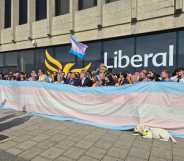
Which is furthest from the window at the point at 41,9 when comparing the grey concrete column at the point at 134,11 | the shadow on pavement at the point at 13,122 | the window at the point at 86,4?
the shadow on pavement at the point at 13,122

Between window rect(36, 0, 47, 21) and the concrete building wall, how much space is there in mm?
343

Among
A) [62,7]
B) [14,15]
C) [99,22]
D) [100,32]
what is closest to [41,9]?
[62,7]

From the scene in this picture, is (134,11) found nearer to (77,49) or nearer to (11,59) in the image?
(77,49)

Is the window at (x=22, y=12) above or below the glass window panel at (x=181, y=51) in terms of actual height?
above

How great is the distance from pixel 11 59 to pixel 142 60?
41.8 feet

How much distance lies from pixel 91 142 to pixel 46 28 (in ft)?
41.6

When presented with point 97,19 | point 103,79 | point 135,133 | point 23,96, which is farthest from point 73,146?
point 97,19

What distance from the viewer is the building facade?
446 inches

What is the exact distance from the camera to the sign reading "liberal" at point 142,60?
11.4 metres

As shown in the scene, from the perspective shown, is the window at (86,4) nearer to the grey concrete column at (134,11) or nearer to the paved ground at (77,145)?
the grey concrete column at (134,11)

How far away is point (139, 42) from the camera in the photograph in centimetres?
1259

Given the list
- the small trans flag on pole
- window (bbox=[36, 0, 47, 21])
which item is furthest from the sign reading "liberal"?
window (bbox=[36, 0, 47, 21])

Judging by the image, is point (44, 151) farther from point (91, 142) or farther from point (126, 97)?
point (126, 97)

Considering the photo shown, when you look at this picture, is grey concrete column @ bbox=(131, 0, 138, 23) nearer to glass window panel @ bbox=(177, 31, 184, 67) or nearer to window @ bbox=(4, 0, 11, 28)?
glass window panel @ bbox=(177, 31, 184, 67)
